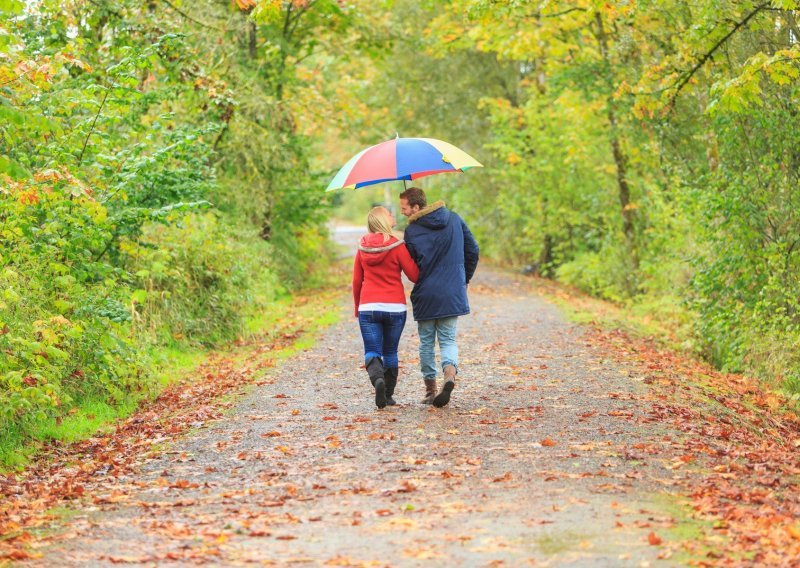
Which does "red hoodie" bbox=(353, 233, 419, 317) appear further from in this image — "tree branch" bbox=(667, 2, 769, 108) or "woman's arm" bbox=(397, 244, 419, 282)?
"tree branch" bbox=(667, 2, 769, 108)

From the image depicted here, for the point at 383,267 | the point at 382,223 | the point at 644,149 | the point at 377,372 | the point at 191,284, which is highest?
the point at 644,149

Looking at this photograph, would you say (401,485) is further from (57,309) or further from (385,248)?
(57,309)

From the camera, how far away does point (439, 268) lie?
29.5 feet

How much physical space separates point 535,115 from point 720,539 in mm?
21049

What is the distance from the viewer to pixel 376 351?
898 centimetres

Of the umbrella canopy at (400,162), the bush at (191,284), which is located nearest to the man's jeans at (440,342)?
the umbrella canopy at (400,162)

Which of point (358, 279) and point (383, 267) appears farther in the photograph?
point (358, 279)

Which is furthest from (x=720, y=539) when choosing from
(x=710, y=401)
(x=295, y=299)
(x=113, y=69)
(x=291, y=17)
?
(x=291, y=17)

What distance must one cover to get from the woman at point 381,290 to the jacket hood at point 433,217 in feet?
0.86

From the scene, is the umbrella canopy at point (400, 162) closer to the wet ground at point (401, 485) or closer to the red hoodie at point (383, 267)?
the red hoodie at point (383, 267)

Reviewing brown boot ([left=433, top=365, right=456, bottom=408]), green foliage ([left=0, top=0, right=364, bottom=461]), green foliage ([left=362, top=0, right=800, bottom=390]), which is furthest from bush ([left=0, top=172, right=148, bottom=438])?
green foliage ([left=362, top=0, right=800, bottom=390])

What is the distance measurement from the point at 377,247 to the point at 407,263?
1.01 feet

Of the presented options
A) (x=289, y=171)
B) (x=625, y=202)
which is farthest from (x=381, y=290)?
(x=625, y=202)

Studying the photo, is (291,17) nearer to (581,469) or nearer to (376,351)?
(376,351)
